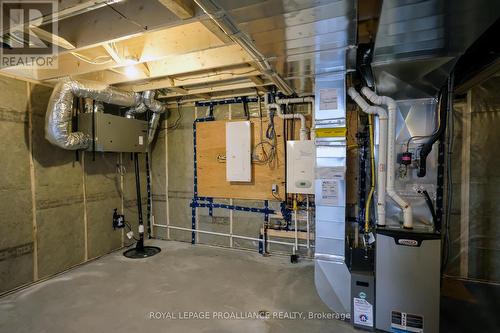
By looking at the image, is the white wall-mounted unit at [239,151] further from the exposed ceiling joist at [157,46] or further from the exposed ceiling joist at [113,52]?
the exposed ceiling joist at [113,52]

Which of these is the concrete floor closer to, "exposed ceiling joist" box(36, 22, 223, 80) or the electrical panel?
the electrical panel

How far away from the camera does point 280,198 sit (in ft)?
11.7

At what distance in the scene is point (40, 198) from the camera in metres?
2.89

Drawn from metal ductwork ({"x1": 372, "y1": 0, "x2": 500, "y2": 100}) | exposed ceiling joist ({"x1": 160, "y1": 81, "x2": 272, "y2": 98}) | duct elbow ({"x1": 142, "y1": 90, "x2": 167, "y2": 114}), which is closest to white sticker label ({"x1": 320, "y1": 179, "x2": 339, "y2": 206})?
metal ductwork ({"x1": 372, "y1": 0, "x2": 500, "y2": 100})

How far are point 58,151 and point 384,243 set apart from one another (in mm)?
3590

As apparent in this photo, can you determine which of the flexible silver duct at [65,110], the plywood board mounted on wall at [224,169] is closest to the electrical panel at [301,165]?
the plywood board mounted on wall at [224,169]

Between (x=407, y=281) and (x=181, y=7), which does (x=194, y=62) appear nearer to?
(x=181, y=7)

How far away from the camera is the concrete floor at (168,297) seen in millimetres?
2098

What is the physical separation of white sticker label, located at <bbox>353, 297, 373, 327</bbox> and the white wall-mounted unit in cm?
200

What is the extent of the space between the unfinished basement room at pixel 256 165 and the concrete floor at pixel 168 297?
2 cm

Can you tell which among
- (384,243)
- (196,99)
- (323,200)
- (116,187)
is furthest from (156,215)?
(384,243)

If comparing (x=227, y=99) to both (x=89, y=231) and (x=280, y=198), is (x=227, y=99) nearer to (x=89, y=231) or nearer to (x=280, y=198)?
(x=280, y=198)

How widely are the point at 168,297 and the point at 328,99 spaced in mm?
2427

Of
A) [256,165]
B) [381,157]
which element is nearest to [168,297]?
[256,165]
